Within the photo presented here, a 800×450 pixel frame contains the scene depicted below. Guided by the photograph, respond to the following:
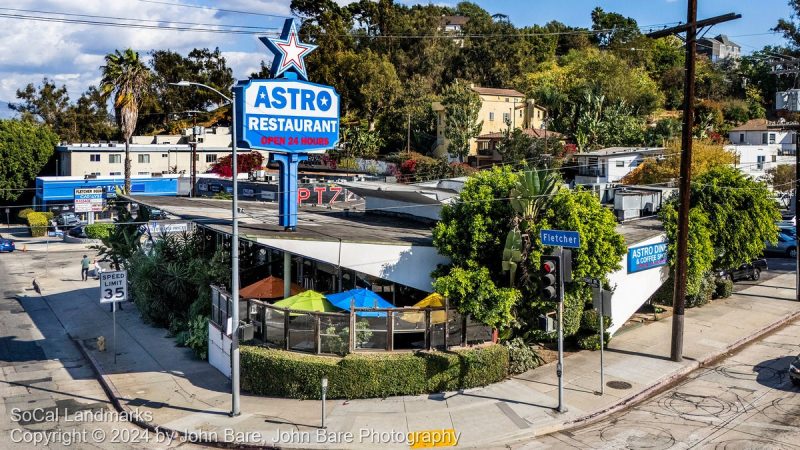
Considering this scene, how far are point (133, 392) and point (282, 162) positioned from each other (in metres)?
9.21

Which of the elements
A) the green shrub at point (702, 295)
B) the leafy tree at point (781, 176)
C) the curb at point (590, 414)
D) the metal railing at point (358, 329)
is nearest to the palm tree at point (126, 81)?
the curb at point (590, 414)

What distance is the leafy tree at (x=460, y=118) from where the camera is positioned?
231 feet

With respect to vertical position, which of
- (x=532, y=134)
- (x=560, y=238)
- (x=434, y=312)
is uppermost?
(x=532, y=134)

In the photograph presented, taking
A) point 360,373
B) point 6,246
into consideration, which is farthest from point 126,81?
point 360,373

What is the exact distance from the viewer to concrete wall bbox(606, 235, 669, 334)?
85.6 feet

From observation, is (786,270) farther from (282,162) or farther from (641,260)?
(282,162)

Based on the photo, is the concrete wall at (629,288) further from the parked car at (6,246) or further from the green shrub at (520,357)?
the parked car at (6,246)

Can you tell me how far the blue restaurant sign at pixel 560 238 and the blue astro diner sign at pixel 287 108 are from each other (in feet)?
31.1

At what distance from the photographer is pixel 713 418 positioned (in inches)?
748

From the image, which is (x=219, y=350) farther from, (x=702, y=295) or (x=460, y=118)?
(x=460, y=118)

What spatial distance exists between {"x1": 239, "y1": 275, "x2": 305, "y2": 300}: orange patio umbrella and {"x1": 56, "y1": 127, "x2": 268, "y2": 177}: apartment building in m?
44.1

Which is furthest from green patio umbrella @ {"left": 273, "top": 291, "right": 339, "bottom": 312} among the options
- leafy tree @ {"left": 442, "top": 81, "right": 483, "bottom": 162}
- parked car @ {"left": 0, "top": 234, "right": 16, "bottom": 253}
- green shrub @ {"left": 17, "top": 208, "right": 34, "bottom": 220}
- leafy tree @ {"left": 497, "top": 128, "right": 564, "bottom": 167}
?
green shrub @ {"left": 17, "top": 208, "right": 34, "bottom": 220}

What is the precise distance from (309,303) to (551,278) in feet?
24.2

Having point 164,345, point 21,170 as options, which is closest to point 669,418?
point 164,345
